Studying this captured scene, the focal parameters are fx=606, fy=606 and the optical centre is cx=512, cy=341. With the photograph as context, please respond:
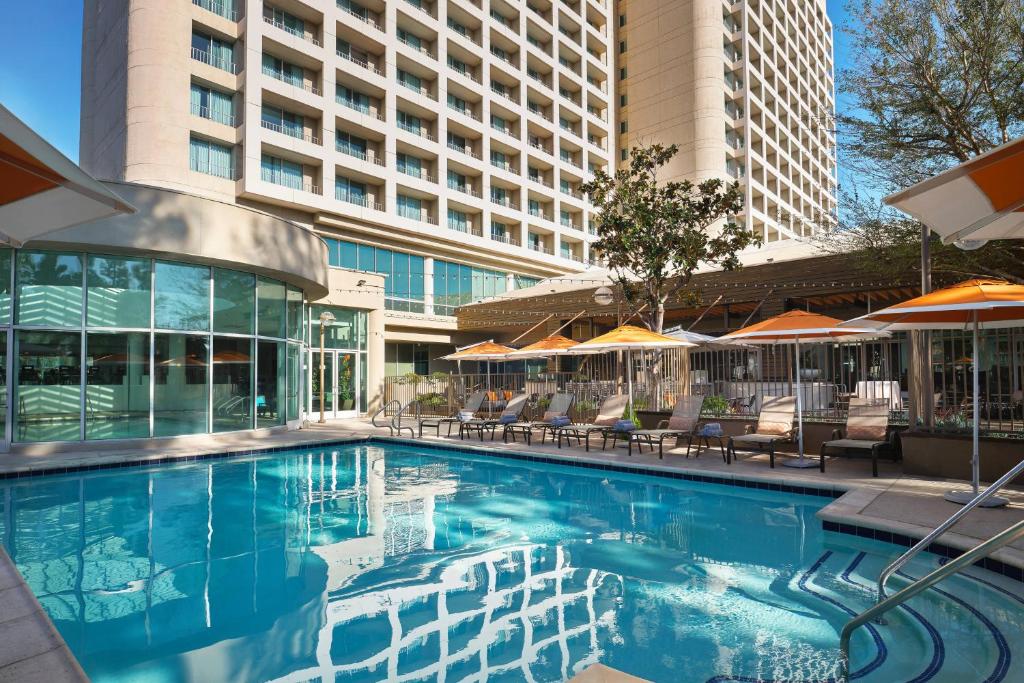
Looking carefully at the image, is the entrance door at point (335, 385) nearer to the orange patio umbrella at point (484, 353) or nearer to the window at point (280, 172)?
the orange patio umbrella at point (484, 353)

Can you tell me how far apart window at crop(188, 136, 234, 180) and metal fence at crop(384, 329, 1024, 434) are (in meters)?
13.3

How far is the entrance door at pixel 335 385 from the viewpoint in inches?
813

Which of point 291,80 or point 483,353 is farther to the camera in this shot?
point 291,80

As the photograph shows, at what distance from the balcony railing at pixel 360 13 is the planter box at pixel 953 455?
28.5 metres

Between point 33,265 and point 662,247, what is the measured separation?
12.8 metres

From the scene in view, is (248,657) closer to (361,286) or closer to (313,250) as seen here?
(313,250)

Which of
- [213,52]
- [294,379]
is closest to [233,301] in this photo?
[294,379]

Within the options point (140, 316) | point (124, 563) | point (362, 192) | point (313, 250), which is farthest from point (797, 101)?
point (124, 563)

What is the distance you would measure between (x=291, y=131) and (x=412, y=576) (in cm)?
2481

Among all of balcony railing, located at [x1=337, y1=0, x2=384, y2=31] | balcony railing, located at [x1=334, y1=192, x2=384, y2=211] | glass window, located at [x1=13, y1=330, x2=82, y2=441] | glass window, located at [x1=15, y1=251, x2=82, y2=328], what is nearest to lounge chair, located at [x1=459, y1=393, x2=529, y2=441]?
glass window, located at [x1=13, y1=330, x2=82, y2=441]

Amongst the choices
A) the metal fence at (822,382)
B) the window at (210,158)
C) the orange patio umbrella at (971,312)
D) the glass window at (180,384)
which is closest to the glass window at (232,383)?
the glass window at (180,384)

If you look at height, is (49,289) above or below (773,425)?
above

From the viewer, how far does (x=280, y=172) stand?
25.5m

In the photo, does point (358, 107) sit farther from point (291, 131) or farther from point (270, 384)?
point (270, 384)
